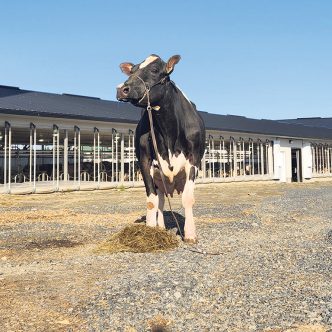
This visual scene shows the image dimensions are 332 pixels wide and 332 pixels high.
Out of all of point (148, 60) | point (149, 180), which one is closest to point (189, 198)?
point (149, 180)

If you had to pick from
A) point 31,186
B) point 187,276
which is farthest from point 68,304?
point 31,186

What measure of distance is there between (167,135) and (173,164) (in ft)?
1.71

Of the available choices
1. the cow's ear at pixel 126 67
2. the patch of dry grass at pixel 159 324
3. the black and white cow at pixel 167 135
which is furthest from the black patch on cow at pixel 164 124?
the patch of dry grass at pixel 159 324

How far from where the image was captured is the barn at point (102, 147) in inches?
905

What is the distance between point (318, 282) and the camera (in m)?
4.45

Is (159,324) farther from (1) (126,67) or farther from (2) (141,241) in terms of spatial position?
(1) (126,67)

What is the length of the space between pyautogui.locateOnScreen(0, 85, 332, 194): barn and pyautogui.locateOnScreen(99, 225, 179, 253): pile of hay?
50.6 ft

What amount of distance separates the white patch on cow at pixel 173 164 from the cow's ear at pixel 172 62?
55.1 inches

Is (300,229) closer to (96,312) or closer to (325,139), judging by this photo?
(96,312)

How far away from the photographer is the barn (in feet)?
75.4

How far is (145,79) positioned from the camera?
6.39m

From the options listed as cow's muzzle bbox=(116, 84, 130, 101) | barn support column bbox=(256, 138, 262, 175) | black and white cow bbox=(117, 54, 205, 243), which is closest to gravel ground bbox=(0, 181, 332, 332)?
black and white cow bbox=(117, 54, 205, 243)

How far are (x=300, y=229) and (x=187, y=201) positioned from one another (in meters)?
3.02

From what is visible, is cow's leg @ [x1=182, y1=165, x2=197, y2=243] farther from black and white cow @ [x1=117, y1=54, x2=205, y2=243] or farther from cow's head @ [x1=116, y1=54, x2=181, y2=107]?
cow's head @ [x1=116, y1=54, x2=181, y2=107]
